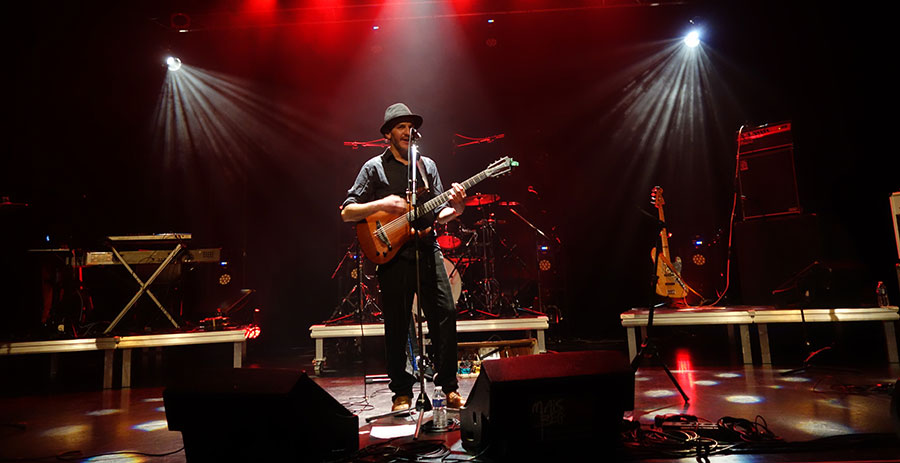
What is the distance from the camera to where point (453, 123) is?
931 centimetres

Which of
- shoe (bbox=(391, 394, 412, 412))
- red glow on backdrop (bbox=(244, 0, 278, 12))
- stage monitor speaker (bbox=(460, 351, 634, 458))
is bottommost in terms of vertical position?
shoe (bbox=(391, 394, 412, 412))

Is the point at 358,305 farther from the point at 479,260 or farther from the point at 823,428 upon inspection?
the point at 823,428

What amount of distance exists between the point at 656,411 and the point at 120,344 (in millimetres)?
5462

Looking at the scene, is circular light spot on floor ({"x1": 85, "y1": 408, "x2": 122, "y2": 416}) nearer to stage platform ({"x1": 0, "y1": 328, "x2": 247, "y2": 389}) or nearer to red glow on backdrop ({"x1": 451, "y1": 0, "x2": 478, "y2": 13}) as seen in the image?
stage platform ({"x1": 0, "y1": 328, "x2": 247, "y2": 389})

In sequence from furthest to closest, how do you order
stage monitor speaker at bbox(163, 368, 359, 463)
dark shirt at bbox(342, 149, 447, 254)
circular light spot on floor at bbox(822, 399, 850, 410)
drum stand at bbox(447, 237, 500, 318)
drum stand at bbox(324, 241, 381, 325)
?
drum stand at bbox(324, 241, 381, 325) < drum stand at bbox(447, 237, 500, 318) < dark shirt at bbox(342, 149, 447, 254) < circular light spot on floor at bbox(822, 399, 850, 410) < stage monitor speaker at bbox(163, 368, 359, 463)

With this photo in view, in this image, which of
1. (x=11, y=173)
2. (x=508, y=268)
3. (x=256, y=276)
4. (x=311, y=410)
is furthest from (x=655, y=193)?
(x=11, y=173)

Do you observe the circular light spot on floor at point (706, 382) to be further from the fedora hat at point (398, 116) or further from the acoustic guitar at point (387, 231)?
the fedora hat at point (398, 116)

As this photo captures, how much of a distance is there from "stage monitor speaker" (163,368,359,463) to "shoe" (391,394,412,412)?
1.09 m

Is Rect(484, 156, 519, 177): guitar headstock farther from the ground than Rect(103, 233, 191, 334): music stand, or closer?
farther from the ground

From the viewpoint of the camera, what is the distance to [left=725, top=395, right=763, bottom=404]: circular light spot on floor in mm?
3638

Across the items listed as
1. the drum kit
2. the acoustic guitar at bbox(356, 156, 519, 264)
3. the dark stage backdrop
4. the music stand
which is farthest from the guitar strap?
the dark stage backdrop

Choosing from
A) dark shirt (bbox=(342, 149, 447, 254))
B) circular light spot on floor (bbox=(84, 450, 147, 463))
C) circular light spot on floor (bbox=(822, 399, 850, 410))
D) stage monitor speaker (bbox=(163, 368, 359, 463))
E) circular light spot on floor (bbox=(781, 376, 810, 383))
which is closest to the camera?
stage monitor speaker (bbox=(163, 368, 359, 463))

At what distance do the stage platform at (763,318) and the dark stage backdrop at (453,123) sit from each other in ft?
5.43

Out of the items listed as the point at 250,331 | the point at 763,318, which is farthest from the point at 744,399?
the point at 250,331
